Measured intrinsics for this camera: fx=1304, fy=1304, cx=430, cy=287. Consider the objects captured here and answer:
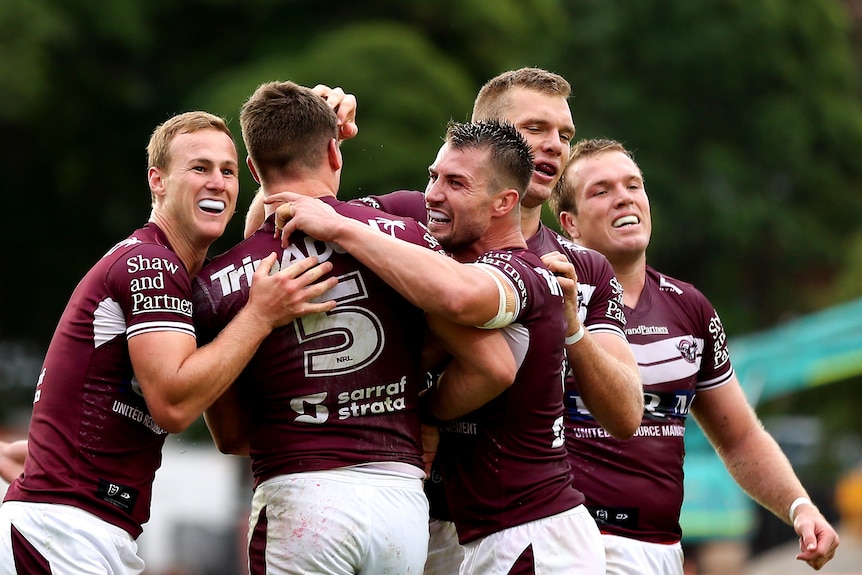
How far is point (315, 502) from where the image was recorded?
15.6 feet

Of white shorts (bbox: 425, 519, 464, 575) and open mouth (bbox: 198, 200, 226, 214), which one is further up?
open mouth (bbox: 198, 200, 226, 214)

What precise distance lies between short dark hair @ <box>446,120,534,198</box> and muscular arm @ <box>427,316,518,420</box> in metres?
0.65

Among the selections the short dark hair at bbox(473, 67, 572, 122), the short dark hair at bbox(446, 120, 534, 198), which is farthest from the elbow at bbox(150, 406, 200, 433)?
the short dark hair at bbox(473, 67, 572, 122)

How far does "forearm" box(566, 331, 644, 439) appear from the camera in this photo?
5.26m

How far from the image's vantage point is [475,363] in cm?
487

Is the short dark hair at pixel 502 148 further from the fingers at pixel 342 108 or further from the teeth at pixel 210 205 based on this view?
the teeth at pixel 210 205

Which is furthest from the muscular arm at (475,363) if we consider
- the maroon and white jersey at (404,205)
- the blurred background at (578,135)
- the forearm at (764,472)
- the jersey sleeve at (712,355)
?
the blurred background at (578,135)

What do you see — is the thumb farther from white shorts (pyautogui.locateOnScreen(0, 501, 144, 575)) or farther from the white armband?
white shorts (pyautogui.locateOnScreen(0, 501, 144, 575))

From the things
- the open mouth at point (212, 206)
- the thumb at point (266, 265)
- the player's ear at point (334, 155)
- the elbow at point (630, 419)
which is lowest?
the elbow at point (630, 419)

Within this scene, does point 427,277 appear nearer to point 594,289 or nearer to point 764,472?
point 594,289

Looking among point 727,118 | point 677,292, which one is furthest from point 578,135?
point 677,292

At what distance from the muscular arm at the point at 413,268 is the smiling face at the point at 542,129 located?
118cm

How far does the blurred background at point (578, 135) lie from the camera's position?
18.9 m

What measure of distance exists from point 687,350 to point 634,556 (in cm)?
103
